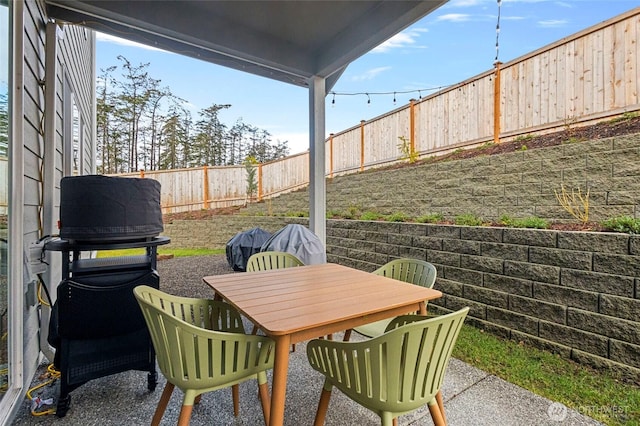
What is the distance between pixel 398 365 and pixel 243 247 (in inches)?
170

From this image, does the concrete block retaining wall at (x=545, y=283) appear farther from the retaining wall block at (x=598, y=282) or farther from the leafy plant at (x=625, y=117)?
the leafy plant at (x=625, y=117)

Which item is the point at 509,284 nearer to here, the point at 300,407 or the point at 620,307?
the point at 620,307

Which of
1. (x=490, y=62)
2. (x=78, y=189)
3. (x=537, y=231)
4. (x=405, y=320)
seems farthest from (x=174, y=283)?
(x=490, y=62)

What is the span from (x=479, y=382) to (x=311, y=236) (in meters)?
2.30

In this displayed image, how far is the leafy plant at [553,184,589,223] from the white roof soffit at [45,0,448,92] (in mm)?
2023

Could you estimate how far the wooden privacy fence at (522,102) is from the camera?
2891 millimetres

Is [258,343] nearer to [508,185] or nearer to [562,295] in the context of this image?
[562,295]

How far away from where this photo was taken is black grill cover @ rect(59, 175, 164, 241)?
5.42ft

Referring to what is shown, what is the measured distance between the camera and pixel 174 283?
181 inches

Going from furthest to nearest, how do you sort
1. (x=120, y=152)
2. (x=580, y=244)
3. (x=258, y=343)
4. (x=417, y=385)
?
1. (x=120, y=152)
2. (x=580, y=244)
3. (x=258, y=343)
4. (x=417, y=385)

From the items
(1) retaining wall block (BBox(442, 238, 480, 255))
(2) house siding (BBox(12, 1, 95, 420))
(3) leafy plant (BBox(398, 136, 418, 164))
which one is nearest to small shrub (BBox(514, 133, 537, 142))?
(3) leafy plant (BBox(398, 136, 418, 164))

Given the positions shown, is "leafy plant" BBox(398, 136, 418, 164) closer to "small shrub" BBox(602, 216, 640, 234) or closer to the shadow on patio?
"small shrub" BBox(602, 216, 640, 234)

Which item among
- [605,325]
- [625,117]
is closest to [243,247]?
[605,325]

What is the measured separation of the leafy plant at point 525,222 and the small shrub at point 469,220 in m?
0.21
